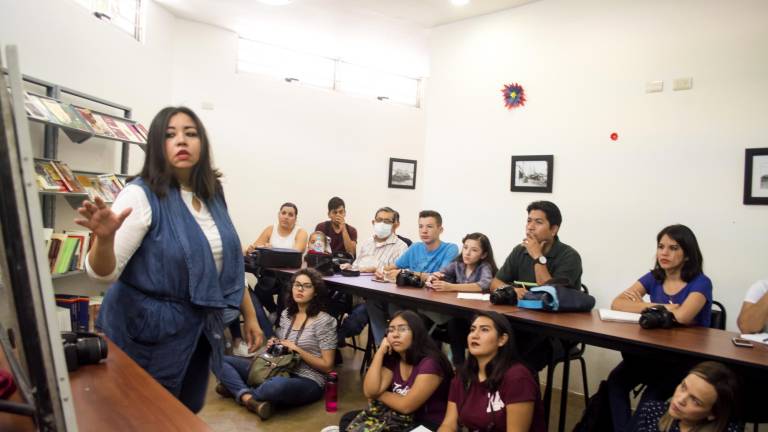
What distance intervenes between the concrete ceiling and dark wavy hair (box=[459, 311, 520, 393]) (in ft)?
9.76

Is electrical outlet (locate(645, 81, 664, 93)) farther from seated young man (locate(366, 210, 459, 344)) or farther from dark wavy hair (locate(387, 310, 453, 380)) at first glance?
dark wavy hair (locate(387, 310, 453, 380))

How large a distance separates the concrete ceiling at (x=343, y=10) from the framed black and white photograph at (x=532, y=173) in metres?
1.30

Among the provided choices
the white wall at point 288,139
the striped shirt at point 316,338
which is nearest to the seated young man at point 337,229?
the white wall at point 288,139

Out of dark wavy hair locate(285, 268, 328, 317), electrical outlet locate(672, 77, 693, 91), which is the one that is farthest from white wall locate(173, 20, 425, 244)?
electrical outlet locate(672, 77, 693, 91)

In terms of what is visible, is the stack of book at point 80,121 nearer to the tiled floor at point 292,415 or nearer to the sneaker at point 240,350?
the sneaker at point 240,350

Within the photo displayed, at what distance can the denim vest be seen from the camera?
4.29ft

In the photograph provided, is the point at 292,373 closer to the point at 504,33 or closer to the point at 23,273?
the point at 23,273

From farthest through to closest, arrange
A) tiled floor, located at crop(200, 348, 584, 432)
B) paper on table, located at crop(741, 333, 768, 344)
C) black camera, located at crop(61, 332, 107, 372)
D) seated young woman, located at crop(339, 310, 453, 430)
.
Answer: tiled floor, located at crop(200, 348, 584, 432), seated young woman, located at crop(339, 310, 453, 430), paper on table, located at crop(741, 333, 768, 344), black camera, located at crop(61, 332, 107, 372)

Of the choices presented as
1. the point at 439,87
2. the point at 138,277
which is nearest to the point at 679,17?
the point at 439,87

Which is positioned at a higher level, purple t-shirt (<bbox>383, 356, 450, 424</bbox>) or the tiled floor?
purple t-shirt (<bbox>383, 356, 450, 424</bbox>)

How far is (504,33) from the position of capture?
4.38m

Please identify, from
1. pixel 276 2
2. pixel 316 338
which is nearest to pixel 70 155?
pixel 276 2

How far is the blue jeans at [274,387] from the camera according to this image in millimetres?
2994

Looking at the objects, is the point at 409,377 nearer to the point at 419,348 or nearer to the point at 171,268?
the point at 419,348
